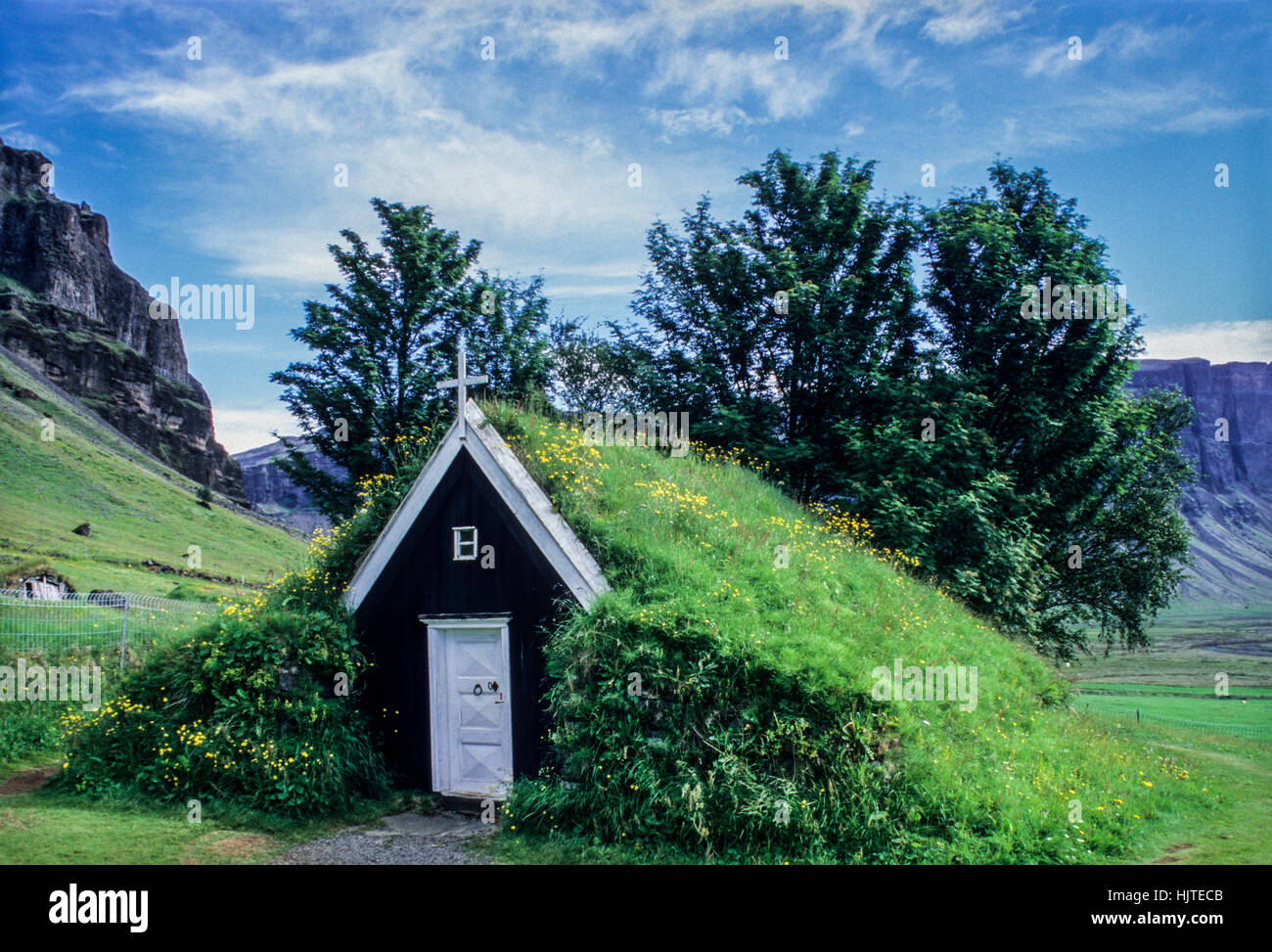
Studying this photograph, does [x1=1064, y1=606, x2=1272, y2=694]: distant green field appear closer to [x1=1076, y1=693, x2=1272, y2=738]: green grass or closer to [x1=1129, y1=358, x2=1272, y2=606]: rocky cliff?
[x1=1076, y1=693, x2=1272, y2=738]: green grass

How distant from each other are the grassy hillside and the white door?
25.7 m

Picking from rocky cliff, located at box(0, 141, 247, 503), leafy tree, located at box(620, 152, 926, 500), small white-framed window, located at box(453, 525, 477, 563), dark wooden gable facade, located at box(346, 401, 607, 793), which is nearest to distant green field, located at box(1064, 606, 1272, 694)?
leafy tree, located at box(620, 152, 926, 500)

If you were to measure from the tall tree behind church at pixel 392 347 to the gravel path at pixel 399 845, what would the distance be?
13423 millimetres

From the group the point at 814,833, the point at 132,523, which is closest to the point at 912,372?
the point at 814,833

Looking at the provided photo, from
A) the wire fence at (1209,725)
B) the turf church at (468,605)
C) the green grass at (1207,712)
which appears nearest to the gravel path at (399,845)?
the turf church at (468,605)

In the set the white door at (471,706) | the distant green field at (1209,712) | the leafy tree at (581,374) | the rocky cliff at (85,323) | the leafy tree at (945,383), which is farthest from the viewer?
the rocky cliff at (85,323)

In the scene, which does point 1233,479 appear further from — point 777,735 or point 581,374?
point 777,735

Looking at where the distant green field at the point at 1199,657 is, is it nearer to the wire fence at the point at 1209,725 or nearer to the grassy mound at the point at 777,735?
the wire fence at the point at 1209,725

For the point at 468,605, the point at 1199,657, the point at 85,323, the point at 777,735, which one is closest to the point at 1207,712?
the point at 777,735

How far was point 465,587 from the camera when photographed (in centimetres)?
1156

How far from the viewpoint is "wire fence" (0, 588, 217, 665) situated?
52.5ft

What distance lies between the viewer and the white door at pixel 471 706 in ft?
36.3

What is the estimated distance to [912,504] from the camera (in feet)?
58.3
